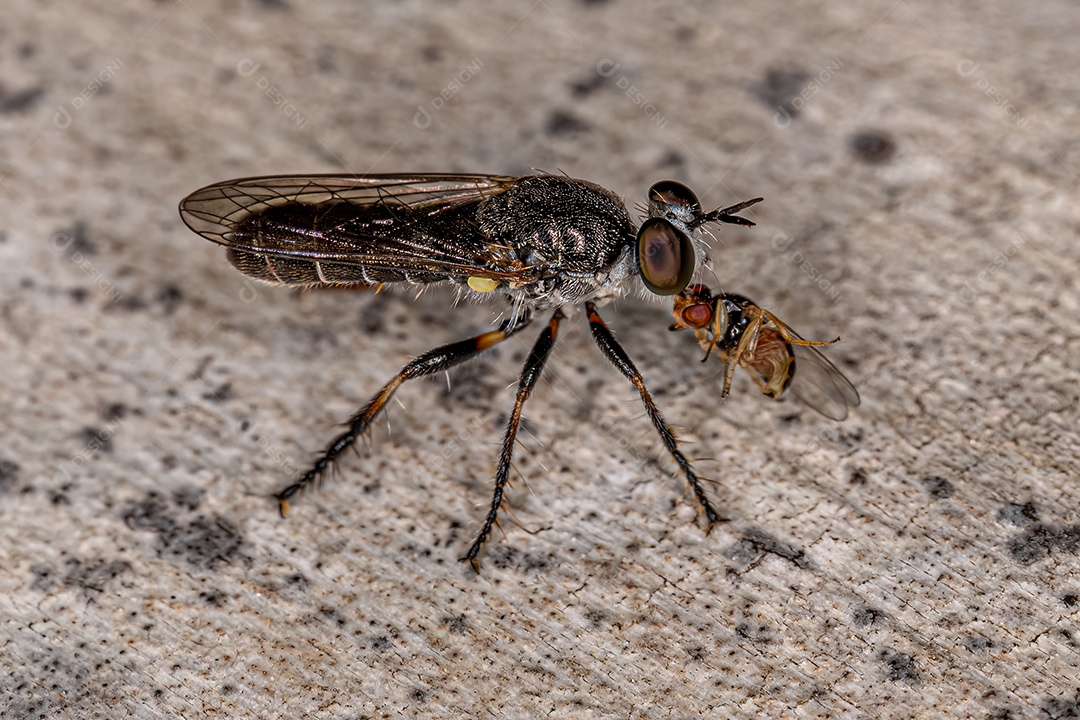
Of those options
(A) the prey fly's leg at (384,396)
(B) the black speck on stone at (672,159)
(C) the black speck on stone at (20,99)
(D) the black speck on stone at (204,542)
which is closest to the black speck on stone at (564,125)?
(B) the black speck on stone at (672,159)

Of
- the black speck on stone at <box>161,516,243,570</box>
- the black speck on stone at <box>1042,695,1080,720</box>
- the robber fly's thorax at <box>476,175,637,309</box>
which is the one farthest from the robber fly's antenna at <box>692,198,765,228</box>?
the black speck on stone at <box>161,516,243,570</box>

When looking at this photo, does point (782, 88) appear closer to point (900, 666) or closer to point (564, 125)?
point (564, 125)

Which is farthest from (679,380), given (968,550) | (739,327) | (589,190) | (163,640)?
(163,640)

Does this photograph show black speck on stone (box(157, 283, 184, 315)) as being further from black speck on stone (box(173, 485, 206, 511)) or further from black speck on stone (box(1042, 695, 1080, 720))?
black speck on stone (box(1042, 695, 1080, 720))

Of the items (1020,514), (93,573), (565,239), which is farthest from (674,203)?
(93,573)

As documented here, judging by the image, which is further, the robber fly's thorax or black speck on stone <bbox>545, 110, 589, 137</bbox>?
black speck on stone <bbox>545, 110, 589, 137</bbox>

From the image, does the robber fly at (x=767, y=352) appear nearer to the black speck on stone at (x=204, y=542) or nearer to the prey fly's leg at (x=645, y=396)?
the prey fly's leg at (x=645, y=396)

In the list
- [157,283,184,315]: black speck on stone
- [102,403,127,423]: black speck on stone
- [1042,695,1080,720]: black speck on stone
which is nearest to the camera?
[1042,695,1080,720]: black speck on stone
